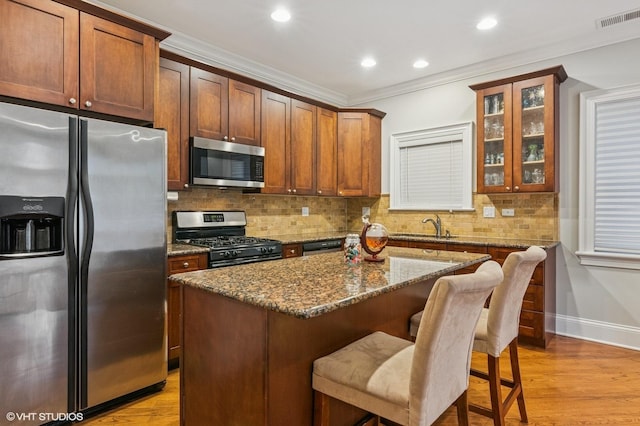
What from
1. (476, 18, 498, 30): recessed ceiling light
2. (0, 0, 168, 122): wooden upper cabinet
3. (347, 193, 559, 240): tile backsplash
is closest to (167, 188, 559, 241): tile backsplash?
(347, 193, 559, 240): tile backsplash

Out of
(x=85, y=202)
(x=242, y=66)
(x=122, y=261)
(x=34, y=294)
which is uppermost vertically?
(x=242, y=66)

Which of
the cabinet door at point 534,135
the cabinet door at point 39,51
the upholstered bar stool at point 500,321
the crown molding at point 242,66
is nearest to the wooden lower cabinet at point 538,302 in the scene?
the cabinet door at point 534,135

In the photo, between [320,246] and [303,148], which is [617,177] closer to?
[320,246]

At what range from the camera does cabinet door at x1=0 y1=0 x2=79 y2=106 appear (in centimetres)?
207

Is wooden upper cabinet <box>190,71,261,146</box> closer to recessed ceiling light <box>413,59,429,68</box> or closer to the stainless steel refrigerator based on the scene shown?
the stainless steel refrigerator

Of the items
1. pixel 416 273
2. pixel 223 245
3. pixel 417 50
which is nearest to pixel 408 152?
pixel 417 50

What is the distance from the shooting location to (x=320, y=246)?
4.11m

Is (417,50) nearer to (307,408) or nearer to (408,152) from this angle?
(408,152)

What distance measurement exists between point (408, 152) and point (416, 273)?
3239mm

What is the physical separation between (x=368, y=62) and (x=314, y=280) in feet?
10.4

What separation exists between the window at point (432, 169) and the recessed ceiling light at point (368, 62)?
40.4 inches

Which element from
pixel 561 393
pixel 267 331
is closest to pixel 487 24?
pixel 561 393

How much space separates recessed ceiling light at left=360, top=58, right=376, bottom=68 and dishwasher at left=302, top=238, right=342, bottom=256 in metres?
1.97

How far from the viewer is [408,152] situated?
481 centimetres
